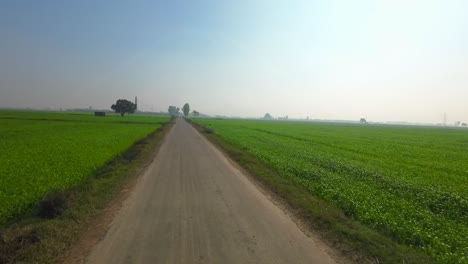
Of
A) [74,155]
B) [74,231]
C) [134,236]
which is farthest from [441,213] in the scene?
[74,155]

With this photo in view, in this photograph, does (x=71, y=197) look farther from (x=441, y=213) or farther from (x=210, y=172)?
(x=441, y=213)

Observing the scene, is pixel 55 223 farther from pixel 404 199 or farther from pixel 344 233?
pixel 404 199

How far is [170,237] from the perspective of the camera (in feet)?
25.9

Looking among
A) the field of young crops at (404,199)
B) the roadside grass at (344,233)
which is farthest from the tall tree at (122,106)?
the roadside grass at (344,233)

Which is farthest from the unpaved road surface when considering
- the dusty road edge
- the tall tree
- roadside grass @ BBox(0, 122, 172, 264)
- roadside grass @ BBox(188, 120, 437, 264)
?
the tall tree

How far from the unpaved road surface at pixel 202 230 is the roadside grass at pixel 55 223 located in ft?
2.73

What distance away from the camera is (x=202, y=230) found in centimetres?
852

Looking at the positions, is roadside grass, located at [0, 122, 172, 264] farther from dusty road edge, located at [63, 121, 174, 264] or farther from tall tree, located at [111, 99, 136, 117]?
tall tree, located at [111, 99, 136, 117]

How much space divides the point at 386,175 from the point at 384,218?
32.7 feet

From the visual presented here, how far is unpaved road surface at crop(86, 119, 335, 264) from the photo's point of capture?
688cm

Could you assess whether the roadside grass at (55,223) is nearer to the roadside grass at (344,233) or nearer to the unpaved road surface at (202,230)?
the unpaved road surface at (202,230)

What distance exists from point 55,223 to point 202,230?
403cm

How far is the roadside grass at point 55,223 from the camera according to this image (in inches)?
268

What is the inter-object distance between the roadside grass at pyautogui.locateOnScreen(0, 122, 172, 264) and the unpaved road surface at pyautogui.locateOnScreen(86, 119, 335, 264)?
0.83 meters
